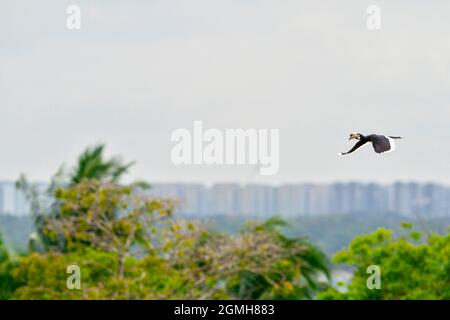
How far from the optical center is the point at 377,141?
4.78 m

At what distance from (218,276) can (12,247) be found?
7453 millimetres

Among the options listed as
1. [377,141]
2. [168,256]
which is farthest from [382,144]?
[168,256]

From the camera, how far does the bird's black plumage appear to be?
4.62 meters

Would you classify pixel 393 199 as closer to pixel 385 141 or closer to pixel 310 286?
pixel 310 286

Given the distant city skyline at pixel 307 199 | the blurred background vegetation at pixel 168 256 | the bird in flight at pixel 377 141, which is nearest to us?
the bird in flight at pixel 377 141

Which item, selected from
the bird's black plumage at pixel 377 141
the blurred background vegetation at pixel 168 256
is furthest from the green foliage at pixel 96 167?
the bird's black plumage at pixel 377 141

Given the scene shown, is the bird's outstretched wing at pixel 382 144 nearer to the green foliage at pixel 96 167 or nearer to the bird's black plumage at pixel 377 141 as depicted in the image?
the bird's black plumage at pixel 377 141

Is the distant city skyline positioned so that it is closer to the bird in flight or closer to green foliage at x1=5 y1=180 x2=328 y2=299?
green foliage at x1=5 y1=180 x2=328 y2=299

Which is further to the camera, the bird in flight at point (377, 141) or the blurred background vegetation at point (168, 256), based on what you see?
the blurred background vegetation at point (168, 256)

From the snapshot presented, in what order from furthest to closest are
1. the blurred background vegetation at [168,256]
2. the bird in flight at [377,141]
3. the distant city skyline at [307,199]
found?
the distant city skyline at [307,199] < the blurred background vegetation at [168,256] < the bird in flight at [377,141]

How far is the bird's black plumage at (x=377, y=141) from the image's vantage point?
462 cm

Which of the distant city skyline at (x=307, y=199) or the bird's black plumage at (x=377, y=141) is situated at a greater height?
the bird's black plumage at (x=377, y=141)

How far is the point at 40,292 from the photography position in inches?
703
